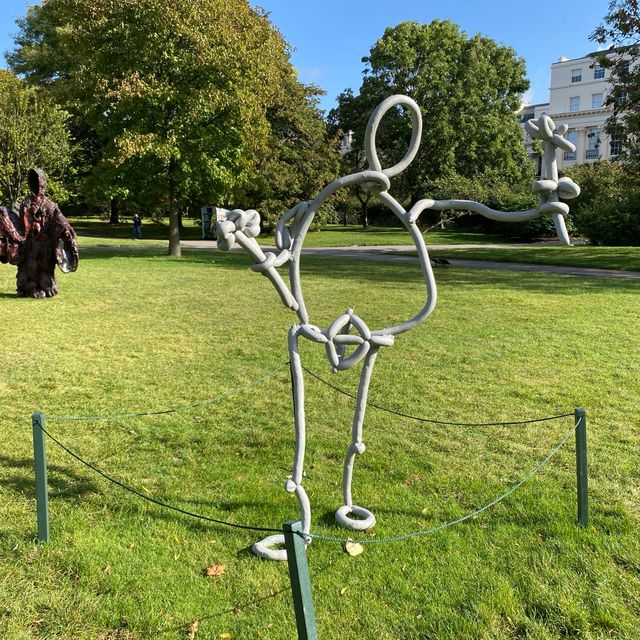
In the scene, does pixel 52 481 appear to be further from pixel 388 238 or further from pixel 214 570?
pixel 388 238

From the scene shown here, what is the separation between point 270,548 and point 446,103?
3883cm

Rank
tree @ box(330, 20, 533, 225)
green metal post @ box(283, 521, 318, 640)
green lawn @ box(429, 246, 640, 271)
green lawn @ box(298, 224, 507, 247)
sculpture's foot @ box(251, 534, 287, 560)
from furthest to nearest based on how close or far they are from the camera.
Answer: tree @ box(330, 20, 533, 225)
green lawn @ box(298, 224, 507, 247)
green lawn @ box(429, 246, 640, 271)
sculpture's foot @ box(251, 534, 287, 560)
green metal post @ box(283, 521, 318, 640)

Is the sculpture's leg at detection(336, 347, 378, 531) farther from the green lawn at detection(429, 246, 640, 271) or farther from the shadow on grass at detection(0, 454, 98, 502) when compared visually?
the green lawn at detection(429, 246, 640, 271)

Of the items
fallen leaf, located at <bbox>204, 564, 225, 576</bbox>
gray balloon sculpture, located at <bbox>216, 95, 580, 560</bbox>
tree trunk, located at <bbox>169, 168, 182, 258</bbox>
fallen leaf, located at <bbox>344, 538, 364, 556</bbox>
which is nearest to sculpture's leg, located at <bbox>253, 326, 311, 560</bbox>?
gray balloon sculpture, located at <bbox>216, 95, 580, 560</bbox>

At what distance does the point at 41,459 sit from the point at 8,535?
0.67 m

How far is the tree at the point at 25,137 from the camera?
29234mm

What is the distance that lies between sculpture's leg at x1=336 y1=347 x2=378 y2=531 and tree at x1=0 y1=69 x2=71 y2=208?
98.7ft

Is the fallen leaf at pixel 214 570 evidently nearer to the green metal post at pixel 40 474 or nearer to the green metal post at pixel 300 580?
the green metal post at pixel 40 474

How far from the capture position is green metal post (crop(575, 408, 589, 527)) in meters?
3.57

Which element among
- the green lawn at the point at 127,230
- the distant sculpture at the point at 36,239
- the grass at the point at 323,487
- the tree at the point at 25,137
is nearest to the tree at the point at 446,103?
the green lawn at the point at 127,230

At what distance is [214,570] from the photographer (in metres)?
3.36

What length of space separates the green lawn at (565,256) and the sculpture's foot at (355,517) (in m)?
17.9

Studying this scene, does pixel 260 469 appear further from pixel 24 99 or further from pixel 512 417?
pixel 24 99

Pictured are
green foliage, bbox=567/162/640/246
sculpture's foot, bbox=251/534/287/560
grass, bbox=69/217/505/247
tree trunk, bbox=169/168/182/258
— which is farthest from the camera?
grass, bbox=69/217/505/247
